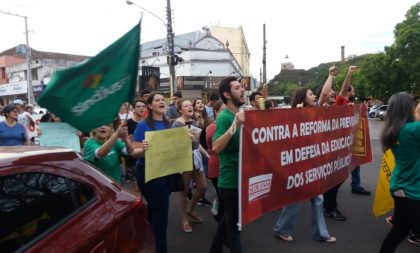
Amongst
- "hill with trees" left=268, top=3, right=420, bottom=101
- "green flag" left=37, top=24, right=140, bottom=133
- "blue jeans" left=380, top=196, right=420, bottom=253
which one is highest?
"hill with trees" left=268, top=3, right=420, bottom=101

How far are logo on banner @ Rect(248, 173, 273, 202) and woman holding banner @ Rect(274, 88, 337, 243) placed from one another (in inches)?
37.5

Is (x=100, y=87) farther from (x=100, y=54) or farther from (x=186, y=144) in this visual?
(x=186, y=144)

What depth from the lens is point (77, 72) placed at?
104 inches

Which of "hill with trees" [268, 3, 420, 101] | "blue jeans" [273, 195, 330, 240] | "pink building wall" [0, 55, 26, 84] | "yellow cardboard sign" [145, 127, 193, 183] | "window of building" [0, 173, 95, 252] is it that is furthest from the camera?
"pink building wall" [0, 55, 26, 84]

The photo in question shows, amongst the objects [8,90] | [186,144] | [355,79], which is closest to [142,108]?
[186,144]

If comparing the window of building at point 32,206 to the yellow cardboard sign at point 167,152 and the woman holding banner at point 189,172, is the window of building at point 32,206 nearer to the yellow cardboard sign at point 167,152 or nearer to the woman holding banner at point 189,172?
the yellow cardboard sign at point 167,152

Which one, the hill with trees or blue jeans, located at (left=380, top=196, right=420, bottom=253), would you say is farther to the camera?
the hill with trees

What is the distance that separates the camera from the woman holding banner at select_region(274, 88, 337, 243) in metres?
4.70

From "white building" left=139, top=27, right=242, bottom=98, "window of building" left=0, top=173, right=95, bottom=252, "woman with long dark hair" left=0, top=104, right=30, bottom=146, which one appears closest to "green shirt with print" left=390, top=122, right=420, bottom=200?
"window of building" left=0, top=173, right=95, bottom=252

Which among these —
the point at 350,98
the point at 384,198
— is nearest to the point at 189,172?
the point at 384,198

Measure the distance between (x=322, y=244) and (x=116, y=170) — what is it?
2489 millimetres

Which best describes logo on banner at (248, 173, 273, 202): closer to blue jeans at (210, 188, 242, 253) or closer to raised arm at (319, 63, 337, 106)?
blue jeans at (210, 188, 242, 253)

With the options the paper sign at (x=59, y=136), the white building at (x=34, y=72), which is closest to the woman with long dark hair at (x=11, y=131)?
the paper sign at (x=59, y=136)

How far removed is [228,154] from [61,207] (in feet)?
5.60
